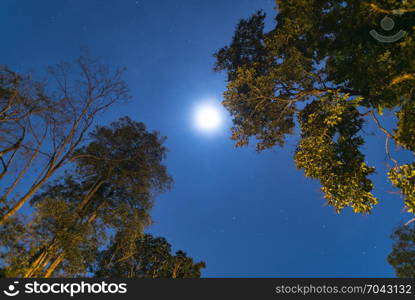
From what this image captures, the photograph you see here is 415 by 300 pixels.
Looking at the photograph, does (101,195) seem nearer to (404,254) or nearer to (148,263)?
(148,263)

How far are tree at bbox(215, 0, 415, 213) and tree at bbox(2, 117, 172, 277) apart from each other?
956 centimetres

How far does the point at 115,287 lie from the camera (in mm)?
5168

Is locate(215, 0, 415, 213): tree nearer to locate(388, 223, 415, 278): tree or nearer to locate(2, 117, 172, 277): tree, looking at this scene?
locate(2, 117, 172, 277): tree

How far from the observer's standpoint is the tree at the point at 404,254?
16562mm

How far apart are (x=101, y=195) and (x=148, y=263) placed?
10152mm

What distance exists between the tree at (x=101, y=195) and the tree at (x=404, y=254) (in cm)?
2187

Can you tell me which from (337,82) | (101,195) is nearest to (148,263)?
(101,195)

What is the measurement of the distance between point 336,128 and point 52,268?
15.9 meters

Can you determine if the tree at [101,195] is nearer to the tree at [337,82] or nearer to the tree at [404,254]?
the tree at [337,82]

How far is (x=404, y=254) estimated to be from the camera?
1700 centimetres

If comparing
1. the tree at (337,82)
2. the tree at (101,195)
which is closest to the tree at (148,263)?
the tree at (101,195)

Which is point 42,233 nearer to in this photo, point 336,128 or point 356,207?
point 356,207

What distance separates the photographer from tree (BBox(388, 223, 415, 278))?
1656 centimetres

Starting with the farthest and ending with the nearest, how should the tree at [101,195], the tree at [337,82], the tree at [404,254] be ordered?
the tree at [404,254] < the tree at [101,195] < the tree at [337,82]
